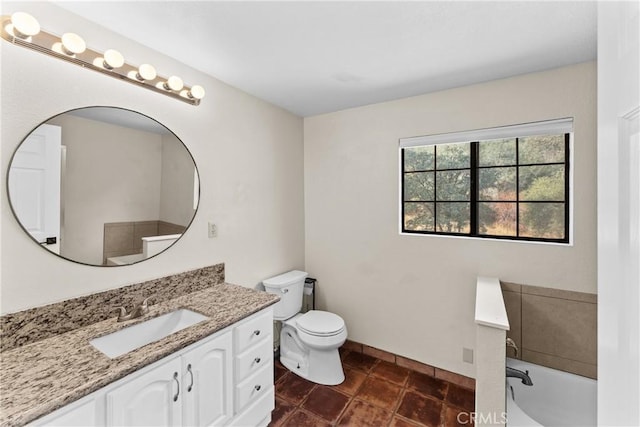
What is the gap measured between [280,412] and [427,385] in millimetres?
1163

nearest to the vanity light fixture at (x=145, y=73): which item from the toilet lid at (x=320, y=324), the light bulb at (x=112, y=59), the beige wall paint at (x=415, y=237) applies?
the light bulb at (x=112, y=59)

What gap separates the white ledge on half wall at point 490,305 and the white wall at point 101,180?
1.99 m

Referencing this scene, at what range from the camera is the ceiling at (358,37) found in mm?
1342

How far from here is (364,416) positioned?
1.90 m

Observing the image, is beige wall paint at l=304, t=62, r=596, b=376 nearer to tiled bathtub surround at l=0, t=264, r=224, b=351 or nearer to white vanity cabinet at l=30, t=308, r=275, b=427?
white vanity cabinet at l=30, t=308, r=275, b=427

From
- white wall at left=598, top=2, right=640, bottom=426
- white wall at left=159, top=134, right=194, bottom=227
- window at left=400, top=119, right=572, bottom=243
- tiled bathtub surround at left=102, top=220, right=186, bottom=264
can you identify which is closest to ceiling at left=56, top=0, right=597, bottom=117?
window at left=400, top=119, right=572, bottom=243

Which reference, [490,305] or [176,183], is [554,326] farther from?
[176,183]

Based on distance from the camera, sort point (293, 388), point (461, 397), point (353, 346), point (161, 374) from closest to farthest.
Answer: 1. point (161, 374)
2. point (461, 397)
3. point (293, 388)
4. point (353, 346)

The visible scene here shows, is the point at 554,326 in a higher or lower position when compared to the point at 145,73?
lower

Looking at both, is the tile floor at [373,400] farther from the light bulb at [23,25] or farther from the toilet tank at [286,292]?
the light bulb at [23,25]

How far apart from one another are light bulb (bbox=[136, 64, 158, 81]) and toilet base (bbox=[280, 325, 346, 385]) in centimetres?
209

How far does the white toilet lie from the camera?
7.27ft

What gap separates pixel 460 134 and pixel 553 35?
0.77m

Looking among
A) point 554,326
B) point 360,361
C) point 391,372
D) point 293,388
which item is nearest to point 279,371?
point 293,388
